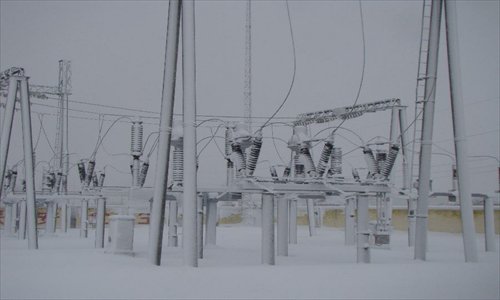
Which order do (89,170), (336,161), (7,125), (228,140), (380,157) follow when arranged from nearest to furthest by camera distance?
1. (228,140)
2. (380,157)
3. (7,125)
4. (336,161)
5. (89,170)

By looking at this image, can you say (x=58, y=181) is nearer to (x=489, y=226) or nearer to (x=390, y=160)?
(x=390, y=160)

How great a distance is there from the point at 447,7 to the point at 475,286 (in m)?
7.12

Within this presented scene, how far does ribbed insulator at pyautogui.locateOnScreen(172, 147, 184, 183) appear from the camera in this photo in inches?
527

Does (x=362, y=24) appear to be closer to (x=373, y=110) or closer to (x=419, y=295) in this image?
(x=419, y=295)

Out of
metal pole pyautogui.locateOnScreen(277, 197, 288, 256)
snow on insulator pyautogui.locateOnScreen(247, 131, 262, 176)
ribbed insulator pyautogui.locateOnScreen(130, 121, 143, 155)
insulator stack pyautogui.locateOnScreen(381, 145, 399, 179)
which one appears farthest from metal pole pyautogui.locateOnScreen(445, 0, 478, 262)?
ribbed insulator pyautogui.locateOnScreen(130, 121, 143, 155)

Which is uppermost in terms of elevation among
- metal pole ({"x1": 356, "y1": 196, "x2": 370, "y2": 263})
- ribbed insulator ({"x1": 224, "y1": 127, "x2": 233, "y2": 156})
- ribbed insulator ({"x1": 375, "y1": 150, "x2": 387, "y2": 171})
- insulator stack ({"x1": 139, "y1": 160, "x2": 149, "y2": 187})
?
ribbed insulator ({"x1": 224, "y1": 127, "x2": 233, "y2": 156})

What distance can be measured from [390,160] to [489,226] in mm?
6237

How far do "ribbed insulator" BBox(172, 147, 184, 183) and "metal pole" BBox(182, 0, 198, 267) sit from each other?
12.7 ft

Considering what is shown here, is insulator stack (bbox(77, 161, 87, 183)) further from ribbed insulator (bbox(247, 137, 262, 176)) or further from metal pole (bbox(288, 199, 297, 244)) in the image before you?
ribbed insulator (bbox(247, 137, 262, 176))

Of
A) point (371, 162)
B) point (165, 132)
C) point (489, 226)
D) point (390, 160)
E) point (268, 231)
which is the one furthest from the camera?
point (489, 226)

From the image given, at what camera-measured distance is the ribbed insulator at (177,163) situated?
1338 centimetres

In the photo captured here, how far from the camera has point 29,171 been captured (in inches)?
593

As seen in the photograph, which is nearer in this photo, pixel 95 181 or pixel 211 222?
pixel 211 222

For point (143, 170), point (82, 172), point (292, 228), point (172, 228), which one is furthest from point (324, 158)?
point (82, 172)
